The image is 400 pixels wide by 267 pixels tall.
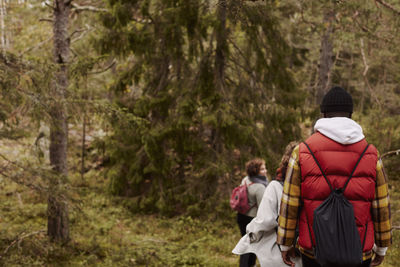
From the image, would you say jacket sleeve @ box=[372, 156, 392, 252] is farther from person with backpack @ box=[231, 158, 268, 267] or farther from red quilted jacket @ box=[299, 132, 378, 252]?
person with backpack @ box=[231, 158, 268, 267]

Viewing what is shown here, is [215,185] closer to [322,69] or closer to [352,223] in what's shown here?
[322,69]

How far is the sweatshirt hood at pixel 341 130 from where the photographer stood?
96.8 inches

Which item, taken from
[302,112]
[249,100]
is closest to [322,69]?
[302,112]

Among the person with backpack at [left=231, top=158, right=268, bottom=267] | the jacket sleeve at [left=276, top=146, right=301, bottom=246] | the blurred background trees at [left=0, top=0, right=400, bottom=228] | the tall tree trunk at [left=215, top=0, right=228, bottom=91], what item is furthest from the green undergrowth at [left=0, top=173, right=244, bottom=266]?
the jacket sleeve at [left=276, top=146, right=301, bottom=246]

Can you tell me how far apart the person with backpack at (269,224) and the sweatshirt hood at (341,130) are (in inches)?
35.5

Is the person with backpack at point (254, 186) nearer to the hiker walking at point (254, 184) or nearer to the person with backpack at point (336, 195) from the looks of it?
the hiker walking at point (254, 184)

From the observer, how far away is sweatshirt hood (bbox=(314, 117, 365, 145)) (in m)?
2.46

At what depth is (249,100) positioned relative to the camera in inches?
361

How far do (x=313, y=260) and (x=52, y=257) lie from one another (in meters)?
5.72

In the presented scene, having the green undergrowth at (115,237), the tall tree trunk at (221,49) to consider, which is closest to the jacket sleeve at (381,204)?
the green undergrowth at (115,237)

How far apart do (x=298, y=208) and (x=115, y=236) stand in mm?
6576

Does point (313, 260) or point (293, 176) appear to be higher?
point (293, 176)

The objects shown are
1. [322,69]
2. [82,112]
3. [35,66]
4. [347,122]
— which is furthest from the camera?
[322,69]

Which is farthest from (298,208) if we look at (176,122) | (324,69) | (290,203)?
(324,69)
